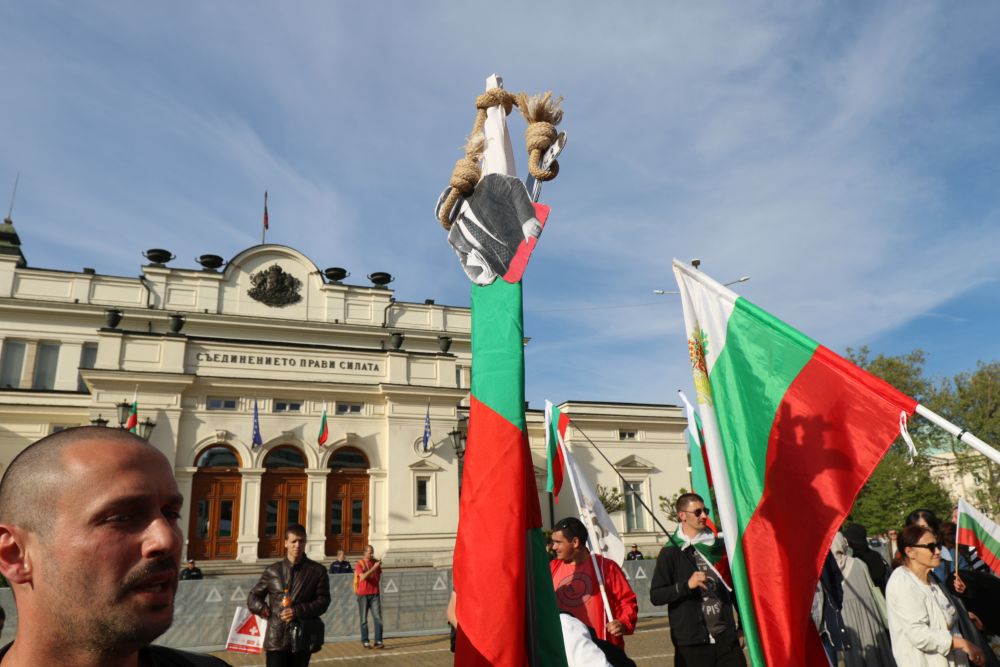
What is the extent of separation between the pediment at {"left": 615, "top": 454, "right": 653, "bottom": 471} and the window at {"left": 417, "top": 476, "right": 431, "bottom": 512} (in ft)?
32.7

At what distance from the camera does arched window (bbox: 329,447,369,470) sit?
2658 cm

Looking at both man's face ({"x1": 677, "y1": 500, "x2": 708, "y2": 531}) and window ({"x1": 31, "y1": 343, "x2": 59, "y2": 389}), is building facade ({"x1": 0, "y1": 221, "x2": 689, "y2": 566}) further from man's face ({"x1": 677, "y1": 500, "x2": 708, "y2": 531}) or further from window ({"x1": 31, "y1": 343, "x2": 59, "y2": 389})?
man's face ({"x1": 677, "y1": 500, "x2": 708, "y2": 531})

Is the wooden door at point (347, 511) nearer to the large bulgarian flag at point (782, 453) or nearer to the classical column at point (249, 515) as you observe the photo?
the classical column at point (249, 515)

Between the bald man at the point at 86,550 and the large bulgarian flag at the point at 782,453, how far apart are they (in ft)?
10.5

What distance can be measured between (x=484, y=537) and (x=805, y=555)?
77.2 inches

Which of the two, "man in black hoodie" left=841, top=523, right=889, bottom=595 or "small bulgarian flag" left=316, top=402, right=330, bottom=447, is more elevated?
"small bulgarian flag" left=316, top=402, right=330, bottom=447

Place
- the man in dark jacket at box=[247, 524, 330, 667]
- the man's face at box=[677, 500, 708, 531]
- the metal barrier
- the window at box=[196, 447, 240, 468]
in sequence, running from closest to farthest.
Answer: the man's face at box=[677, 500, 708, 531]
the man in dark jacket at box=[247, 524, 330, 667]
the metal barrier
the window at box=[196, 447, 240, 468]

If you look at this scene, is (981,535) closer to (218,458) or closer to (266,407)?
(266,407)

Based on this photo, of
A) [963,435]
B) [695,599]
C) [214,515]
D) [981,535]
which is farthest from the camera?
[214,515]

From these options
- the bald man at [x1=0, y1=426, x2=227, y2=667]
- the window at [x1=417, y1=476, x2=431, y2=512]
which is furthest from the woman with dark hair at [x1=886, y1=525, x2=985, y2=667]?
the window at [x1=417, y1=476, x2=431, y2=512]

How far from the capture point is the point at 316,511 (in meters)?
25.5

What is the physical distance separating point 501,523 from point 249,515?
78.9 feet

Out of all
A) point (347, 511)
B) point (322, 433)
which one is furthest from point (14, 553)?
point (347, 511)

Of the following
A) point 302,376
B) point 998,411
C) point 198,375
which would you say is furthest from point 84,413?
point 998,411
